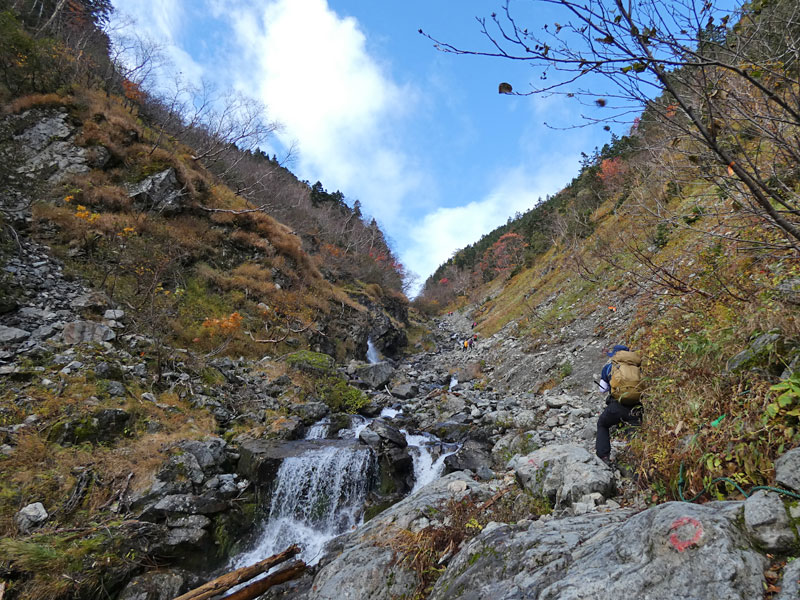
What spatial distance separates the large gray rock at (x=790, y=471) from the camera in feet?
6.30

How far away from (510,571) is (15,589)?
6126 millimetres

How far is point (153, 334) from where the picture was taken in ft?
30.1

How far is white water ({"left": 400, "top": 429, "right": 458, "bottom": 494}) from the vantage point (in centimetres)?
803

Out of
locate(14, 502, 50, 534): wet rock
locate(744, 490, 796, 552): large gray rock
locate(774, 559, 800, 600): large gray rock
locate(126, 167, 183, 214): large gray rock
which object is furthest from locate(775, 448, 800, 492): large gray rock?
locate(126, 167, 183, 214): large gray rock

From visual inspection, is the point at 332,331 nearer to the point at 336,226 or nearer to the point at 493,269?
the point at 336,226

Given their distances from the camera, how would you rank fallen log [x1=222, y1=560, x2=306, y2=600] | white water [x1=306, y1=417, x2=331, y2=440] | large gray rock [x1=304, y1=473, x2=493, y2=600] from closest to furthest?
1. large gray rock [x1=304, y1=473, x2=493, y2=600]
2. fallen log [x1=222, y1=560, x2=306, y2=600]
3. white water [x1=306, y1=417, x2=331, y2=440]

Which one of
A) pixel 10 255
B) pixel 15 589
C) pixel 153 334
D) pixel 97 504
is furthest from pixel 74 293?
pixel 15 589

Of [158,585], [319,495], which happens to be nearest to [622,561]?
[158,585]

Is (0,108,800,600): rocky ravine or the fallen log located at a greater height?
(0,108,800,600): rocky ravine

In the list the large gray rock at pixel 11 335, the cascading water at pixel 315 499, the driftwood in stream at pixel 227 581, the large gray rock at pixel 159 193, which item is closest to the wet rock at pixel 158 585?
the driftwood in stream at pixel 227 581

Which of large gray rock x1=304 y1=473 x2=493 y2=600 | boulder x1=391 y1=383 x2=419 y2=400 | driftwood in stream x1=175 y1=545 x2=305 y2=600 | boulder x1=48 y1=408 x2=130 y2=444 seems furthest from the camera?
boulder x1=391 y1=383 x2=419 y2=400

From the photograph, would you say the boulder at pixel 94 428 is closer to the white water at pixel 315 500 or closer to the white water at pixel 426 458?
the white water at pixel 315 500

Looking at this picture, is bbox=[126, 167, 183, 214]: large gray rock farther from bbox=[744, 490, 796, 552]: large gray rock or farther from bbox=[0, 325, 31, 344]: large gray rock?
bbox=[744, 490, 796, 552]: large gray rock

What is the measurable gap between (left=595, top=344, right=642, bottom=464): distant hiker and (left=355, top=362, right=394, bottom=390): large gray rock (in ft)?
35.9
